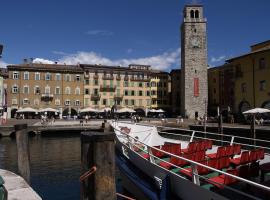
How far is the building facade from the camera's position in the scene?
2539 inches

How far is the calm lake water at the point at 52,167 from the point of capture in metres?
14.3

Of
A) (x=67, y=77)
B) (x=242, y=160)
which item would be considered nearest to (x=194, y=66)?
(x=67, y=77)

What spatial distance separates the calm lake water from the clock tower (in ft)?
137

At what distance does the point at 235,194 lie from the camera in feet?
20.1

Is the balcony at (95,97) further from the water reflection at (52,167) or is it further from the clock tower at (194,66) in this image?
the water reflection at (52,167)

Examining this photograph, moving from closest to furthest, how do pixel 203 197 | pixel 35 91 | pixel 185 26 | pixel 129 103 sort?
pixel 203 197
pixel 35 91
pixel 185 26
pixel 129 103

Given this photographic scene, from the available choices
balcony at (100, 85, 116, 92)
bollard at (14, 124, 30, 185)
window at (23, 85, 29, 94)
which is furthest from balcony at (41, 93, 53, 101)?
bollard at (14, 124, 30, 185)

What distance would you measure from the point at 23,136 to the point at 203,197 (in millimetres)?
6725

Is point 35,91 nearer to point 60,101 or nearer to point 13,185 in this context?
point 60,101

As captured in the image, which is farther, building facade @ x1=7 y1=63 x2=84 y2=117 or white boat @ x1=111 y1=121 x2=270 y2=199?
building facade @ x1=7 y1=63 x2=84 y2=117

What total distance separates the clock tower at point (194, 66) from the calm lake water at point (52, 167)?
41642 millimetres

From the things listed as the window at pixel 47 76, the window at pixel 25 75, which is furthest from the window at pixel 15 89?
the window at pixel 47 76

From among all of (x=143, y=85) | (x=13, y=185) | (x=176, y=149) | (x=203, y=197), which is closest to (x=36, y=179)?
(x=13, y=185)

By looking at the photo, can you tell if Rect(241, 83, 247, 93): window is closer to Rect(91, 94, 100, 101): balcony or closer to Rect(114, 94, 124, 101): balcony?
Rect(114, 94, 124, 101): balcony
